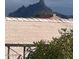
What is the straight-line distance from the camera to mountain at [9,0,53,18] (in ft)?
36.3

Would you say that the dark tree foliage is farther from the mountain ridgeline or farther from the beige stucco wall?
the mountain ridgeline

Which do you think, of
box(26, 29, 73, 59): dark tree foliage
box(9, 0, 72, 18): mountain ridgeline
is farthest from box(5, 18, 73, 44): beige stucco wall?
box(26, 29, 73, 59): dark tree foliage

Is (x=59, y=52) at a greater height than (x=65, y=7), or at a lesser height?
lesser

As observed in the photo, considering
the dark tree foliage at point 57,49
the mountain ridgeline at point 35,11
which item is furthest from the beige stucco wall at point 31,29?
the dark tree foliage at point 57,49

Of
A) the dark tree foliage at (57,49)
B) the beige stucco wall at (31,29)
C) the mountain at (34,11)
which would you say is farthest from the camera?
the mountain at (34,11)

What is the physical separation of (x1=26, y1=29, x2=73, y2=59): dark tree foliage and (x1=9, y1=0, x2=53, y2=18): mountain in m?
3.96

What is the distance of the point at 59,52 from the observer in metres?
6.28

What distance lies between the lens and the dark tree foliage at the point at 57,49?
609cm

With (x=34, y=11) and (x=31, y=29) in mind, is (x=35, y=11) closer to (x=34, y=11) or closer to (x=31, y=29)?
(x=34, y=11)

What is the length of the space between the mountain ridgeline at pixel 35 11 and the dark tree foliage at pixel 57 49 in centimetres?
396

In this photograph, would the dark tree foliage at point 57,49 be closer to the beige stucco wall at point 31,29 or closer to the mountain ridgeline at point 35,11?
the beige stucco wall at point 31,29
